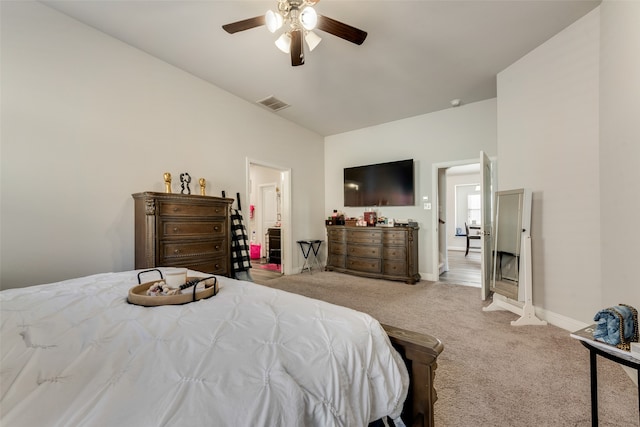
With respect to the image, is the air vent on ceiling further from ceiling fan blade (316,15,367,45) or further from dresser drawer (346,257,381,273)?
dresser drawer (346,257,381,273)

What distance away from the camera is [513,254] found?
2.98 m

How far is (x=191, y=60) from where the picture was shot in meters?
3.01

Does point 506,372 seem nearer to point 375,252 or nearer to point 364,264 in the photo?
point 375,252

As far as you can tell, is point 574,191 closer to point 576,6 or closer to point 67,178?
point 576,6

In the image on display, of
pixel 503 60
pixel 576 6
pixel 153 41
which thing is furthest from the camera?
pixel 503 60

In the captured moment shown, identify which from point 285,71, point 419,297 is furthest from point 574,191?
point 285,71

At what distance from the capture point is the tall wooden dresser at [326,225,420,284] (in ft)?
13.9

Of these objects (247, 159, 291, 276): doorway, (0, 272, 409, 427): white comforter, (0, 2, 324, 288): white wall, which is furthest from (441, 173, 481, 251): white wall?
(0, 272, 409, 427): white comforter

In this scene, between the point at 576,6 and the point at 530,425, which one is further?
the point at 576,6

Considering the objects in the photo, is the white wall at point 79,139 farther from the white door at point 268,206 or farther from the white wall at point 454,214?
the white wall at point 454,214

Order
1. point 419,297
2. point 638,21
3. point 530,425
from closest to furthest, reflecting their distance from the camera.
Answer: point 530,425, point 638,21, point 419,297

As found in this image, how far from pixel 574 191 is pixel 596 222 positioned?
34 centimetres

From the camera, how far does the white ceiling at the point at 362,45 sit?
2.26 m

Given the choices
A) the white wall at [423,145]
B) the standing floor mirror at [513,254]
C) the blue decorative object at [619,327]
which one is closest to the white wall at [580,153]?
the standing floor mirror at [513,254]
